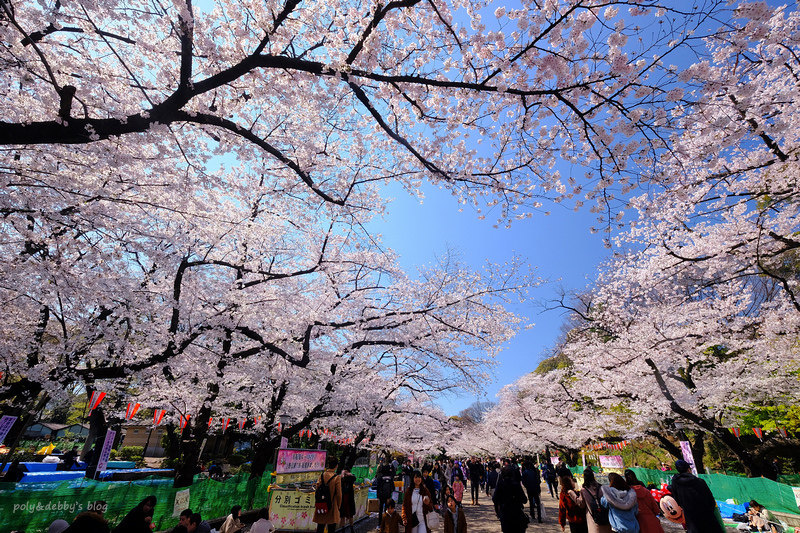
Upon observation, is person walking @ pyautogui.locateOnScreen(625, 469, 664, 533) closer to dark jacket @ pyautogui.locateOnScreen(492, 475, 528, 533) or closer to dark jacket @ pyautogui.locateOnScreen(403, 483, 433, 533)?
dark jacket @ pyautogui.locateOnScreen(492, 475, 528, 533)

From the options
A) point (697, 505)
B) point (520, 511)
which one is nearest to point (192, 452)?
point (520, 511)

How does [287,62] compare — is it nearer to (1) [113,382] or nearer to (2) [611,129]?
(2) [611,129]

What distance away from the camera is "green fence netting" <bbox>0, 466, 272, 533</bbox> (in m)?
5.80

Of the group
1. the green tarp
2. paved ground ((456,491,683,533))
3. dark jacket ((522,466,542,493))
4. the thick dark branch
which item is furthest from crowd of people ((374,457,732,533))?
the thick dark branch

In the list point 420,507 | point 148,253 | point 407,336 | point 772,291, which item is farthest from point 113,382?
point 772,291

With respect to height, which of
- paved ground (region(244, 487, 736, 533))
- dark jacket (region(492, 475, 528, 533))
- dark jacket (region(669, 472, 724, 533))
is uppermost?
dark jacket (region(669, 472, 724, 533))

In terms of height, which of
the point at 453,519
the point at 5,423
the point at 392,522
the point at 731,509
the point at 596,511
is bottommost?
the point at 731,509

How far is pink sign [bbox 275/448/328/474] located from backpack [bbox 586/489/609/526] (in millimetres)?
6691

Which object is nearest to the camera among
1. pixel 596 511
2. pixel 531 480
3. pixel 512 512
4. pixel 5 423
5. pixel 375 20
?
pixel 375 20

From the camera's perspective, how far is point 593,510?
523 cm

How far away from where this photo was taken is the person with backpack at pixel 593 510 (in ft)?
17.0

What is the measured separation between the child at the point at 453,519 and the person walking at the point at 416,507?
0.35 m

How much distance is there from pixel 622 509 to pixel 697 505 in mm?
885

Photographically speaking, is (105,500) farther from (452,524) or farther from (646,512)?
(646,512)
